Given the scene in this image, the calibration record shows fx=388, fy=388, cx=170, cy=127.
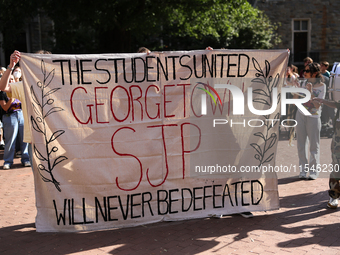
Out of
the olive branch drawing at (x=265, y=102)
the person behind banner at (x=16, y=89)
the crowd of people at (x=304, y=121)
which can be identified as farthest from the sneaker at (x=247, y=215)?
the person behind banner at (x=16, y=89)

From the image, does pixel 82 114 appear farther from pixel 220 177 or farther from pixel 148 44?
pixel 148 44

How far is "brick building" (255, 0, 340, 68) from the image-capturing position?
2362cm

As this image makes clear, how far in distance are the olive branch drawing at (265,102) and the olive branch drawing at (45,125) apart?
92.2 inches

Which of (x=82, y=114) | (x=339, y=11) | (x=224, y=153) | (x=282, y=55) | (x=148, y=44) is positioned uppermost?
(x=339, y=11)

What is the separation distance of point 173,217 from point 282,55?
2.36m

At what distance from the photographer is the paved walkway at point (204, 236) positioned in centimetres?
395

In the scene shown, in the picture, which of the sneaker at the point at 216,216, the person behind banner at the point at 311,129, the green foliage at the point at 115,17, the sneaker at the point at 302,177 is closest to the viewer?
the sneaker at the point at 216,216

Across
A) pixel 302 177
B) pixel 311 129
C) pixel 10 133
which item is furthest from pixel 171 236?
pixel 10 133

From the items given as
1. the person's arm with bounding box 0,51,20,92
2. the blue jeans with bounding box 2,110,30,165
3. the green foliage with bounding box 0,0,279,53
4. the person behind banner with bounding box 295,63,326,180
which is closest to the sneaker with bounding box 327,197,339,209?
the person behind banner with bounding box 295,63,326,180

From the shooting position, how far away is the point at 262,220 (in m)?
4.73

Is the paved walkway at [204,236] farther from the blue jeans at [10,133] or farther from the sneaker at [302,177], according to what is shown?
the blue jeans at [10,133]

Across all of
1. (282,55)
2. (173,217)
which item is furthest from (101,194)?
(282,55)

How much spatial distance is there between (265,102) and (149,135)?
4.92 feet

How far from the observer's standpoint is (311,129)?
6684mm
